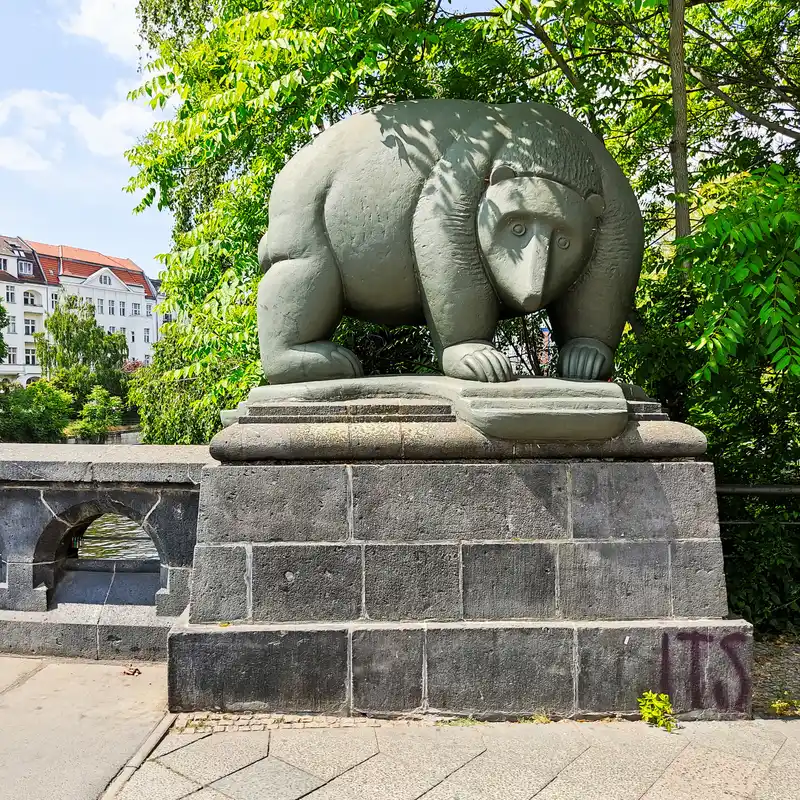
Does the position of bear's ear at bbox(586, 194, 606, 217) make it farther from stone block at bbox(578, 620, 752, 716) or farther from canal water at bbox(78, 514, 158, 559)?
canal water at bbox(78, 514, 158, 559)

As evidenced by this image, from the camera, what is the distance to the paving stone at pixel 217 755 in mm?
2438

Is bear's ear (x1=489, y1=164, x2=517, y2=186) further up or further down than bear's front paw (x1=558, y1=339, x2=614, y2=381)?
further up

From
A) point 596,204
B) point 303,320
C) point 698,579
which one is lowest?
point 698,579

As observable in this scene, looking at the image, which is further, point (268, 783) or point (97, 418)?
point (97, 418)

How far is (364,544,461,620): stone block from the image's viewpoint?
9.75 feet

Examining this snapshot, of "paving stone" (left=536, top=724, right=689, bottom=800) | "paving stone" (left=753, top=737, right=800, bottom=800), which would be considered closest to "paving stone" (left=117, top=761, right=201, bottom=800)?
"paving stone" (left=536, top=724, right=689, bottom=800)

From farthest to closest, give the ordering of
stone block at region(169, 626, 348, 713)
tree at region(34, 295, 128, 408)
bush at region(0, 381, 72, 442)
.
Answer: tree at region(34, 295, 128, 408) < bush at region(0, 381, 72, 442) < stone block at region(169, 626, 348, 713)

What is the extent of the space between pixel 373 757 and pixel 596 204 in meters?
2.66

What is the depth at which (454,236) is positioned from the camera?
327 centimetres

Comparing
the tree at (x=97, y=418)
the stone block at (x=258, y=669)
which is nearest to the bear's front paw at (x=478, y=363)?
the stone block at (x=258, y=669)

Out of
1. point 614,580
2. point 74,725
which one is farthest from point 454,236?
point 74,725

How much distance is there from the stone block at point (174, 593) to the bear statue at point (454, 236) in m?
1.19

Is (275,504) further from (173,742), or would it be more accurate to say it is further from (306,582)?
(173,742)

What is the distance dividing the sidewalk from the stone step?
0.26 ft
